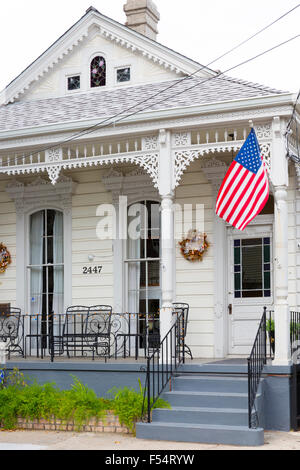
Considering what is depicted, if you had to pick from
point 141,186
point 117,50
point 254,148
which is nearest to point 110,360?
point 141,186

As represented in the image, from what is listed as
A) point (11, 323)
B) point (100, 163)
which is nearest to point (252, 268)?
point (100, 163)

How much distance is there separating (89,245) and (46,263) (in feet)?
3.38

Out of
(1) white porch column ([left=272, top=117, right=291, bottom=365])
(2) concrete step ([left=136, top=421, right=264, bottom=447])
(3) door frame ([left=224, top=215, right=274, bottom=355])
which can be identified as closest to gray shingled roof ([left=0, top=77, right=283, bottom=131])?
(1) white porch column ([left=272, top=117, right=291, bottom=365])

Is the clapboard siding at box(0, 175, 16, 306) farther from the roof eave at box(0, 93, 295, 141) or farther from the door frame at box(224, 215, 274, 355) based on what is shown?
the door frame at box(224, 215, 274, 355)

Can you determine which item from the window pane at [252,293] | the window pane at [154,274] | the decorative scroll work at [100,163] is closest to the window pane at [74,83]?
the decorative scroll work at [100,163]

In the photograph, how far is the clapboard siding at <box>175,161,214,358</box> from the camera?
11438 mm

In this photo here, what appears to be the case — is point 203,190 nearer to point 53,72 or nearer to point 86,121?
point 86,121

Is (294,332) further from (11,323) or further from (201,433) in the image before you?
(11,323)

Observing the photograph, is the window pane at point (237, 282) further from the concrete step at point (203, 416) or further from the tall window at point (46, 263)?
the tall window at point (46, 263)

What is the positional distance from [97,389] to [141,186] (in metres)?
3.86

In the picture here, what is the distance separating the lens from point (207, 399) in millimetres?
8828

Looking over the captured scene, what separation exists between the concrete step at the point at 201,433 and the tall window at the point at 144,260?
3677 mm

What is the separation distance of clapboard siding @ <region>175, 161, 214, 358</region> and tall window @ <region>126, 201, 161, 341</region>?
0.49 metres

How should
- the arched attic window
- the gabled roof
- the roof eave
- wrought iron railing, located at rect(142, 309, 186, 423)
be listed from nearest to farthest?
wrought iron railing, located at rect(142, 309, 186, 423) < the roof eave < the gabled roof < the arched attic window
